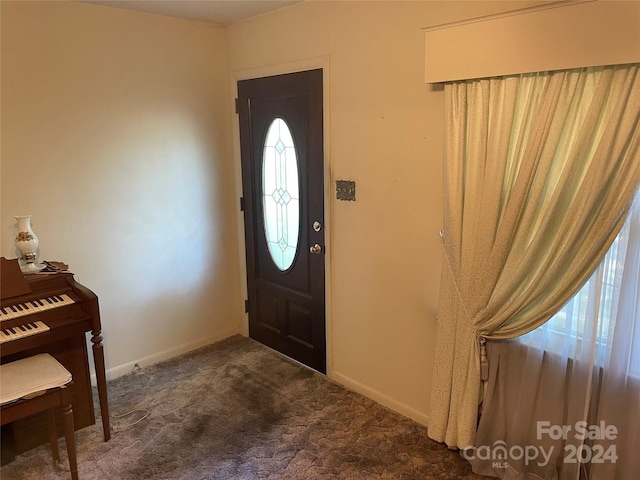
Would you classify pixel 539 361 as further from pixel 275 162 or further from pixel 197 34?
pixel 197 34

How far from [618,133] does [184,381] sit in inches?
110

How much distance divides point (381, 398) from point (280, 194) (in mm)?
1496

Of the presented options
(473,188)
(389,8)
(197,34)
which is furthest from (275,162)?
(473,188)

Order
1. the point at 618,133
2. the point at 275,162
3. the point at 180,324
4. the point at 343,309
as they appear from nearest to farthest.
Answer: the point at 618,133 → the point at 343,309 → the point at 275,162 → the point at 180,324

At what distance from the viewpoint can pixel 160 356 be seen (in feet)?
11.6

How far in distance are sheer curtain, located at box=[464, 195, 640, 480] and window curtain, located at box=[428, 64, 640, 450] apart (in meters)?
0.08

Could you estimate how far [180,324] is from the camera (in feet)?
11.9

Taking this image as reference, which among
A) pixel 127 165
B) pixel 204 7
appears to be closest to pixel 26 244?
pixel 127 165

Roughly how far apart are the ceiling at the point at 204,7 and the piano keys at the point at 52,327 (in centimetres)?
166

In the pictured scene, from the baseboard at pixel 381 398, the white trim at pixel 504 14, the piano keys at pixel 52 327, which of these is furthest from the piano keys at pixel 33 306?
the white trim at pixel 504 14

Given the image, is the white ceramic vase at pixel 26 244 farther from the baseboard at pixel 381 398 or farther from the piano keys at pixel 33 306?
the baseboard at pixel 381 398

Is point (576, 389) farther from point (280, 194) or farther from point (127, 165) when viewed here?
point (127, 165)

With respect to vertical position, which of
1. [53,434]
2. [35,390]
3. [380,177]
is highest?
[380,177]

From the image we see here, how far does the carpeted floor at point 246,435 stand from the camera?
2367mm
